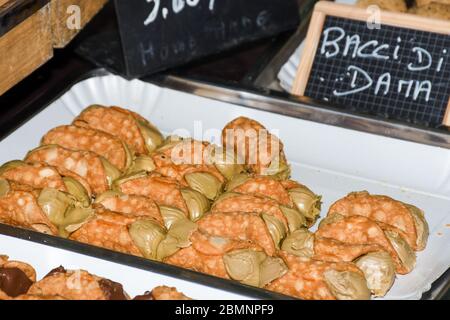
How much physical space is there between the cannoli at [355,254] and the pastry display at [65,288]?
1.29 feet

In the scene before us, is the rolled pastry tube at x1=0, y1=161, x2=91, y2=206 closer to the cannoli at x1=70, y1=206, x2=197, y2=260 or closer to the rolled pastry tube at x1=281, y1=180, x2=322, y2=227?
the cannoli at x1=70, y1=206, x2=197, y2=260

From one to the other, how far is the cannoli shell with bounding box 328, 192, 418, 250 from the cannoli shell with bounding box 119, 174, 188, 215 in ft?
1.27

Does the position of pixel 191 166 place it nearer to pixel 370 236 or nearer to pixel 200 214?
pixel 200 214

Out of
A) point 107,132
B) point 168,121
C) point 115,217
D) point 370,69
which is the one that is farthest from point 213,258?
point 370,69

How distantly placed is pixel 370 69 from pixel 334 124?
0.25 m

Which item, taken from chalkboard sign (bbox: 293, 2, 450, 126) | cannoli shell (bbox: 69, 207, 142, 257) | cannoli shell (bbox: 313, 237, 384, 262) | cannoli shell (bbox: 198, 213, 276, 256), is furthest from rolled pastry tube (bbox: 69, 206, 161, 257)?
chalkboard sign (bbox: 293, 2, 450, 126)

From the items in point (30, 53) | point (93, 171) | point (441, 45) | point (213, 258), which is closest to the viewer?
point (213, 258)

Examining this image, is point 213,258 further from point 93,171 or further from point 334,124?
point 334,124

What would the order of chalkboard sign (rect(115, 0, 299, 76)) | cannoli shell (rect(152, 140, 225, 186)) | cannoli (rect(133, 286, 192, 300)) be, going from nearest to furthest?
cannoli (rect(133, 286, 192, 300)) → cannoli shell (rect(152, 140, 225, 186)) → chalkboard sign (rect(115, 0, 299, 76))

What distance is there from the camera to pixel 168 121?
107 inches

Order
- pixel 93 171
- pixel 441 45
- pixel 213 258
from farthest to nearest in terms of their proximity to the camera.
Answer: pixel 441 45 → pixel 93 171 → pixel 213 258

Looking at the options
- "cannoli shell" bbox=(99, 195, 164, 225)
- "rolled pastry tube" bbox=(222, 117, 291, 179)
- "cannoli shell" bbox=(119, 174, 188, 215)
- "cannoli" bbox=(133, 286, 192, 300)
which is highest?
"rolled pastry tube" bbox=(222, 117, 291, 179)

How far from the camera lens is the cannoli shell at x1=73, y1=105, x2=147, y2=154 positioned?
2.46 metres
